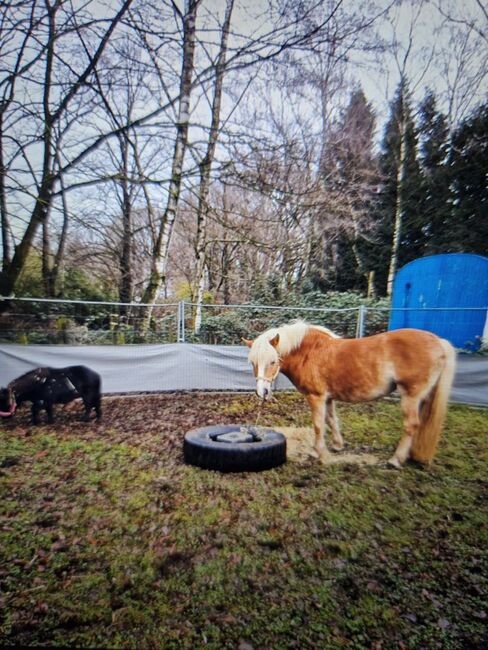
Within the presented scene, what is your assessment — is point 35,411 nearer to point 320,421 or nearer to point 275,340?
point 275,340

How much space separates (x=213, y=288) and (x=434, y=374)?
13.9 m

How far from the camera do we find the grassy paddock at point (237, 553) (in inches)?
64.2

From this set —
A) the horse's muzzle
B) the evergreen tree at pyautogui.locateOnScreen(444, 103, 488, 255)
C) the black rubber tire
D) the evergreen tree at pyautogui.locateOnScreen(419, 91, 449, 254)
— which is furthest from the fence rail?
the evergreen tree at pyautogui.locateOnScreen(419, 91, 449, 254)

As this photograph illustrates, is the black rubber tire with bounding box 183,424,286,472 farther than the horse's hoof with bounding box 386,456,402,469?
No

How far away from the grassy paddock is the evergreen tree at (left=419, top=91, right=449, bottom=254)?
16.0 meters

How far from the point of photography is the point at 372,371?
11.8ft

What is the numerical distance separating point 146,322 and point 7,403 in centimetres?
389

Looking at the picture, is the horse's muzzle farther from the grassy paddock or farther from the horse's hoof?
the horse's hoof

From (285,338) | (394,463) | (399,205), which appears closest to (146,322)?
(285,338)

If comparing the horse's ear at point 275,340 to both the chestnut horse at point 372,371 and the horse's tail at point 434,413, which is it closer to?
the chestnut horse at point 372,371

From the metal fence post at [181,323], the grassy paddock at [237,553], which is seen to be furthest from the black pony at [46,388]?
the metal fence post at [181,323]

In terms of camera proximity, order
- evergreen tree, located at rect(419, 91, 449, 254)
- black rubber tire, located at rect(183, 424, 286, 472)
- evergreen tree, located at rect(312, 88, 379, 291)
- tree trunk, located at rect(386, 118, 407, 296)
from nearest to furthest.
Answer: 1. black rubber tire, located at rect(183, 424, 286, 472)
2. evergreen tree, located at rect(312, 88, 379, 291)
3. tree trunk, located at rect(386, 118, 407, 296)
4. evergreen tree, located at rect(419, 91, 449, 254)

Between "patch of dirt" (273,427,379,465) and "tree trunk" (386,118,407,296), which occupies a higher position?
"tree trunk" (386,118,407,296)

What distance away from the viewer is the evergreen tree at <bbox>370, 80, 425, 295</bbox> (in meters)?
16.5
